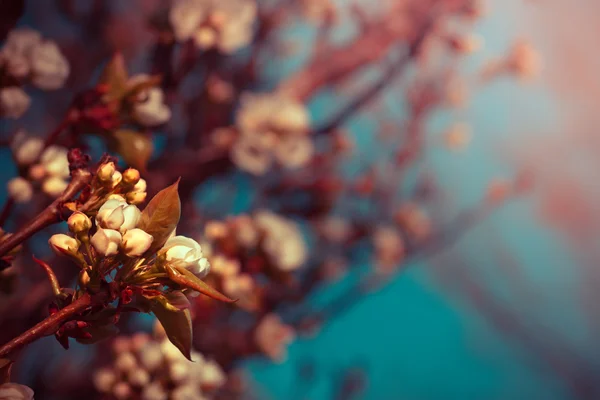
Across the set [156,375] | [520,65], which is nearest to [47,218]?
[156,375]

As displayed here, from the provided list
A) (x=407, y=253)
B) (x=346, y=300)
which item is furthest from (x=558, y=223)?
(x=346, y=300)

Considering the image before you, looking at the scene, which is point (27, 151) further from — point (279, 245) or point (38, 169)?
point (279, 245)

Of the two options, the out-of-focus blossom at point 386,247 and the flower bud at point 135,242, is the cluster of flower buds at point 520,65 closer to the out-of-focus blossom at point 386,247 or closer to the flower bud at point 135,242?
the out-of-focus blossom at point 386,247

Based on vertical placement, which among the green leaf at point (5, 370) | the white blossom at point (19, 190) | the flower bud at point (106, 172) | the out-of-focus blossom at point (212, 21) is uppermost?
the out-of-focus blossom at point (212, 21)

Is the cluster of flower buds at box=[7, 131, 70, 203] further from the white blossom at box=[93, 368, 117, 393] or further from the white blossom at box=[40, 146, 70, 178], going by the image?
the white blossom at box=[93, 368, 117, 393]

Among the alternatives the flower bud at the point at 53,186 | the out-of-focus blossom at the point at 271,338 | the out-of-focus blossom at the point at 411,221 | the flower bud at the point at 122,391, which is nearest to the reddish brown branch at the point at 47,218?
the flower bud at the point at 53,186
